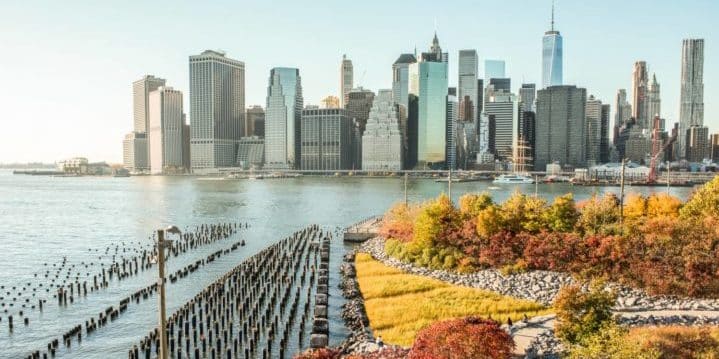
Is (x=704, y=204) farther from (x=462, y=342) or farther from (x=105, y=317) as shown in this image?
(x=105, y=317)

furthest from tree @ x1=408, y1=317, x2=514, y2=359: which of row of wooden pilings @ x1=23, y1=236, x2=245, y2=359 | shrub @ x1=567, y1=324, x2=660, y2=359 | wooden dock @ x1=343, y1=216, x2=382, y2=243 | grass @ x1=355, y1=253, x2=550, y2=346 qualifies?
wooden dock @ x1=343, y1=216, x2=382, y2=243

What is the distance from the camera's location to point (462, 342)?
70.4ft

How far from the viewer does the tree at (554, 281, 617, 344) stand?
81.6 ft

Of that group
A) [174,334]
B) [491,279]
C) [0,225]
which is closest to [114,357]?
[174,334]

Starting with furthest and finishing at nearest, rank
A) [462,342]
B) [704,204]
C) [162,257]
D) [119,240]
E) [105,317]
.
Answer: [119,240], [704,204], [105,317], [462,342], [162,257]

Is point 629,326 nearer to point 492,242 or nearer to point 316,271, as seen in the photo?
point 492,242

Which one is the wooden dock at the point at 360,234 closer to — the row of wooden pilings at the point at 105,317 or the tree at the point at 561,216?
the row of wooden pilings at the point at 105,317

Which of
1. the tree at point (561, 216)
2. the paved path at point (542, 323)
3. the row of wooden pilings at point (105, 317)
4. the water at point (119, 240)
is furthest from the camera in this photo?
the tree at point (561, 216)

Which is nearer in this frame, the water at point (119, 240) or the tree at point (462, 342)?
the tree at point (462, 342)

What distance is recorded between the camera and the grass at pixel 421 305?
34188 millimetres

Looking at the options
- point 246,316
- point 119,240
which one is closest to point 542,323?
point 246,316

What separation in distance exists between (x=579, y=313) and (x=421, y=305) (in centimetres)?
1345

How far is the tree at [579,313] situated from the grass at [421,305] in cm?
785

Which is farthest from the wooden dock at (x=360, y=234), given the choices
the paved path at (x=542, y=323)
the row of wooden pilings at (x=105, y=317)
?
the paved path at (x=542, y=323)
